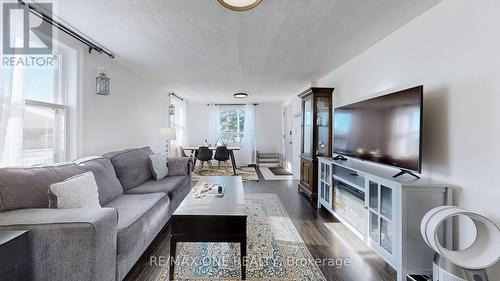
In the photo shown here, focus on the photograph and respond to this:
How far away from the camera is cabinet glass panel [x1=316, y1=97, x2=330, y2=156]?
380 cm

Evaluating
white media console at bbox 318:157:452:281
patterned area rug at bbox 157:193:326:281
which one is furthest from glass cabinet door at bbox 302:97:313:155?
patterned area rug at bbox 157:193:326:281

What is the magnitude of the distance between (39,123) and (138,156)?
1168 millimetres

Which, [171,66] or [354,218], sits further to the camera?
[171,66]

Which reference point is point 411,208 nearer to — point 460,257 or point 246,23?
point 460,257

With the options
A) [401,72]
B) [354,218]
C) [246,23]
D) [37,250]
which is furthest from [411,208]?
[37,250]

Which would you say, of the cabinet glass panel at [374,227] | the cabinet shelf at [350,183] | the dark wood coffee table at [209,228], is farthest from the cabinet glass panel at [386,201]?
the dark wood coffee table at [209,228]

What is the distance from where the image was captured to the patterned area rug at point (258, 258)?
6.00 feet

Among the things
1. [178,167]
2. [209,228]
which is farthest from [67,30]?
[209,228]

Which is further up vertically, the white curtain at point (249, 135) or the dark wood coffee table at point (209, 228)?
the white curtain at point (249, 135)

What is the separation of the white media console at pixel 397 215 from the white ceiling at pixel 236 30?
1473 mm

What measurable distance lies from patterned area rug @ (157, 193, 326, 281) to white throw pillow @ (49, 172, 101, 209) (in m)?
0.85

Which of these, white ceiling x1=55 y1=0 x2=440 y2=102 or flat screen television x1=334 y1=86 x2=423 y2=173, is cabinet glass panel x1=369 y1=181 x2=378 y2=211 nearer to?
flat screen television x1=334 y1=86 x2=423 y2=173

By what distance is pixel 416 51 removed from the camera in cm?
208

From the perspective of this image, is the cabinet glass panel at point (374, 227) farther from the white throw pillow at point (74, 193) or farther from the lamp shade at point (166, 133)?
the lamp shade at point (166, 133)
